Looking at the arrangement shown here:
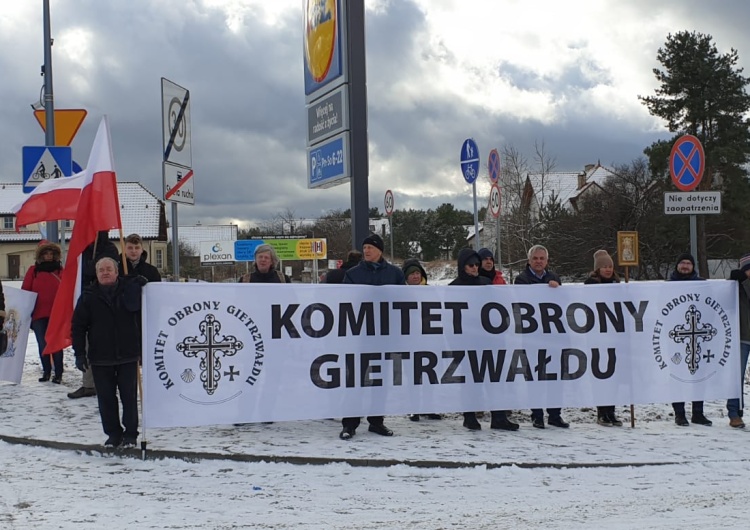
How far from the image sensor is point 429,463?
6797mm

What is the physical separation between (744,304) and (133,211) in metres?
66.3

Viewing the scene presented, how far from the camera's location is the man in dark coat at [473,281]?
835cm

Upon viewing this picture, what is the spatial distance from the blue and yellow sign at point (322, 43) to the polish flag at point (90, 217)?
3751 millimetres

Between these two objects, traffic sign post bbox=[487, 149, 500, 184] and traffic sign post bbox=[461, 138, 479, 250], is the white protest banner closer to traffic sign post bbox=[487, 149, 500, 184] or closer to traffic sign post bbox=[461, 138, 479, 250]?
traffic sign post bbox=[461, 138, 479, 250]

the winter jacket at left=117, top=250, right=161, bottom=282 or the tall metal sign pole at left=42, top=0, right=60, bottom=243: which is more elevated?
the tall metal sign pole at left=42, top=0, right=60, bottom=243

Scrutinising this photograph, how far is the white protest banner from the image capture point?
36.2 ft

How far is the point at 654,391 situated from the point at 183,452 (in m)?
4.95

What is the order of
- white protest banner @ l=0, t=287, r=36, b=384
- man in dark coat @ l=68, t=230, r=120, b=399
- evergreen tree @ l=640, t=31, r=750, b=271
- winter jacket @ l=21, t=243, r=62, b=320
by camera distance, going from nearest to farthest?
man in dark coat @ l=68, t=230, r=120, b=399 < white protest banner @ l=0, t=287, r=36, b=384 < winter jacket @ l=21, t=243, r=62, b=320 < evergreen tree @ l=640, t=31, r=750, b=271

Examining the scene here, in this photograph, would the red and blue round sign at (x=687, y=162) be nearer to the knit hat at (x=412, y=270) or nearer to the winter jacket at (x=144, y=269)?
the knit hat at (x=412, y=270)

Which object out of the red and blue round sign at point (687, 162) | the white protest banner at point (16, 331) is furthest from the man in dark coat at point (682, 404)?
the white protest banner at point (16, 331)

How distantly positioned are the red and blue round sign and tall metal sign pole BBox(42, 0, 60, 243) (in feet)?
35.1

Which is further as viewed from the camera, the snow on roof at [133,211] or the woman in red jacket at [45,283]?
the snow on roof at [133,211]

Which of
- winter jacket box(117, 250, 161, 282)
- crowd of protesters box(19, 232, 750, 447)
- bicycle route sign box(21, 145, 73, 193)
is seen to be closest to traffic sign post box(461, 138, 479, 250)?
crowd of protesters box(19, 232, 750, 447)

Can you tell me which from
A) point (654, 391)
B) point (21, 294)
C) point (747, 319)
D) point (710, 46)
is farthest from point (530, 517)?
point (710, 46)
